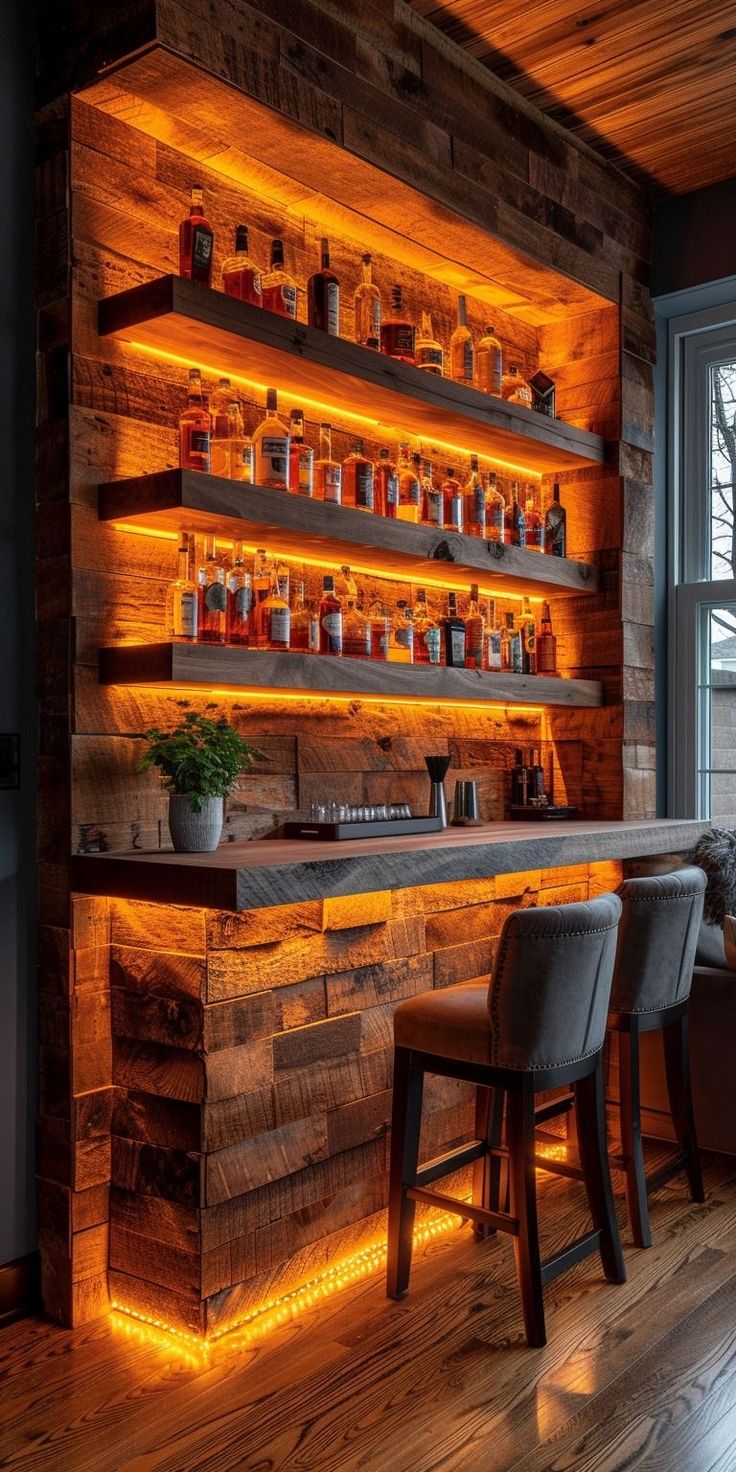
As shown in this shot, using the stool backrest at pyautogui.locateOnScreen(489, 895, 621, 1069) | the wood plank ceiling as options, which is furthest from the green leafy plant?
the wood plank ceiling

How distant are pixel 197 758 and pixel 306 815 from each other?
57 cm

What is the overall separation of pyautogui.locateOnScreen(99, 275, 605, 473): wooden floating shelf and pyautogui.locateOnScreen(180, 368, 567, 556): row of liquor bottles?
0.21 ft

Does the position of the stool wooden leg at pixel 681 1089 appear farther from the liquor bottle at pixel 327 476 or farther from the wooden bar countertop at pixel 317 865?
the liquor bottle at pixel 327 476

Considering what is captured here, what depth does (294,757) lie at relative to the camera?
2.74 meters

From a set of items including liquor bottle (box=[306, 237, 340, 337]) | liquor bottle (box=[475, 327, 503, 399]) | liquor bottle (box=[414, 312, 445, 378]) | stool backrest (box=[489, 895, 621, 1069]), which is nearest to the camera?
stool backrest (box=[489, 895, 621, 1069])

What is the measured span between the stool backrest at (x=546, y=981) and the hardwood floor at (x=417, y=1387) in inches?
21.3

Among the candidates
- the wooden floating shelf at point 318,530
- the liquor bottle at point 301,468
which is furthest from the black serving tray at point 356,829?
the liquor bottle at point 301,468

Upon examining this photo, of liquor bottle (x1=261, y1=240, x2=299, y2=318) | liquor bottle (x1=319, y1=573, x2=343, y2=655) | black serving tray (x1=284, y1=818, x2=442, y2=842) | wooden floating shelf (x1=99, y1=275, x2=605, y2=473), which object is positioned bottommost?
black serving tray (x1=284, y1=818, x2=442, y2=842)

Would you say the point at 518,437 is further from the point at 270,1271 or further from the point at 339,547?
the point at 270,1271

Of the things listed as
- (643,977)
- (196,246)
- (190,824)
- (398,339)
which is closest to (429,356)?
(398,339)

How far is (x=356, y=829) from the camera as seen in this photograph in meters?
2.58

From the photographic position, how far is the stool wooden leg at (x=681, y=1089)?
9.14ft

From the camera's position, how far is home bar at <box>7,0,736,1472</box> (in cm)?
214

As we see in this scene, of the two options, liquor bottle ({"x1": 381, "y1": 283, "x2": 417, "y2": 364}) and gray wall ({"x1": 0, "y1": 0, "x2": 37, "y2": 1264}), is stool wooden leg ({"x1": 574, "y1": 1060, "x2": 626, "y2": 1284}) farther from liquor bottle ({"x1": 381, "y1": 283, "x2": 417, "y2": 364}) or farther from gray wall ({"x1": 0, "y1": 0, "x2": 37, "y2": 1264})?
liquor bottle ({"x1": 381, "y1": 283, "x2": 417, "y2": 364})
